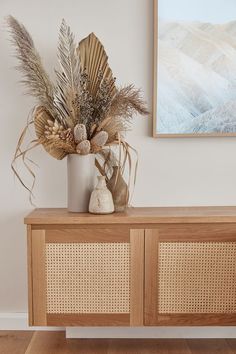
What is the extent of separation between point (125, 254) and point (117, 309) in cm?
27

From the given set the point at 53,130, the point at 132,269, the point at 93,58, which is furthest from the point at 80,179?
the point at 93,58

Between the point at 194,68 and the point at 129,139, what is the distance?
51cm

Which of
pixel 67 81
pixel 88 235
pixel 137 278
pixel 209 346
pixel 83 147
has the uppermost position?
pixel 67 81

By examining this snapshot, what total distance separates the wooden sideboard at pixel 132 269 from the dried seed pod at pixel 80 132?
36 centimetres

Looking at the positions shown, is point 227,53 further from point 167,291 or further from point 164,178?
point 167,291

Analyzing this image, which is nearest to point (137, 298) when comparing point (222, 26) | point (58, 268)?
point (58, 268)

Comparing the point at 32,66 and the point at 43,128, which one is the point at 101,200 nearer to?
the point at 43,128

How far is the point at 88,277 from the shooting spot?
6.68ft

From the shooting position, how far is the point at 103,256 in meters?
2.02

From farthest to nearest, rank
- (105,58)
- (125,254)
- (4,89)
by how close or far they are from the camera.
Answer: (4,89)
(105,58)
(125,254)

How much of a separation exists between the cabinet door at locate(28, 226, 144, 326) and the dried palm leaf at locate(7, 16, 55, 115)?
2.11 feet

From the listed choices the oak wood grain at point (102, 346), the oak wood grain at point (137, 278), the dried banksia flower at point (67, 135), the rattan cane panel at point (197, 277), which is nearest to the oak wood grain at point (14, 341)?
the oak wood grain at point (102, 346)

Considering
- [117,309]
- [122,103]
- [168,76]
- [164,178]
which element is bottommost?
[117,309]

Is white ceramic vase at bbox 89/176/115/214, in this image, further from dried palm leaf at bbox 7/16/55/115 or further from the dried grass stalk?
dried palm leaf at bbox 7/16/55/115
